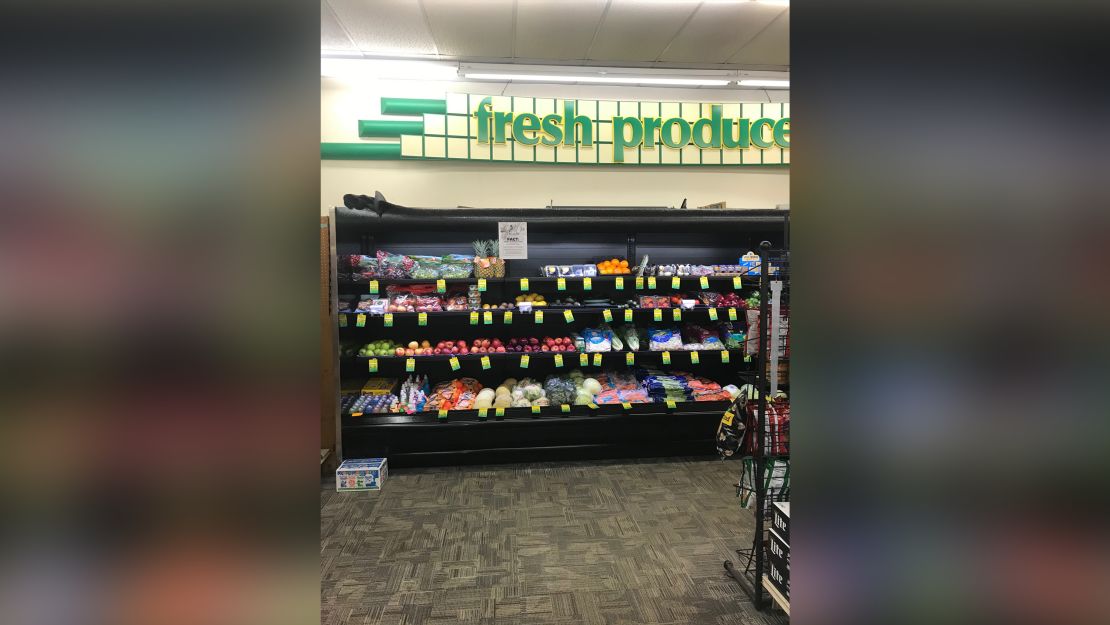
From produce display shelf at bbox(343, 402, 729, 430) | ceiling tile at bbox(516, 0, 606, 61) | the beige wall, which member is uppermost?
ceiling tile at bbox(516, 0, 606, 61)

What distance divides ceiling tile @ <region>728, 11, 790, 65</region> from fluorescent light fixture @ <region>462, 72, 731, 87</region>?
1.22ft

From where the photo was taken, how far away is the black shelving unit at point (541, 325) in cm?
433

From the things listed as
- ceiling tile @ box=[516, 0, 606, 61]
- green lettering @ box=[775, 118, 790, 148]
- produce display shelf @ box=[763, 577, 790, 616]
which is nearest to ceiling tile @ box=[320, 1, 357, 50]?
ceiling tile @ box=[516, 0, 606, 61]

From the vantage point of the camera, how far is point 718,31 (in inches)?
181

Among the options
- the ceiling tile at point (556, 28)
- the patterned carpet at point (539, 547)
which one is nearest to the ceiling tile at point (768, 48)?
the ceiling tile at point (556, 28)

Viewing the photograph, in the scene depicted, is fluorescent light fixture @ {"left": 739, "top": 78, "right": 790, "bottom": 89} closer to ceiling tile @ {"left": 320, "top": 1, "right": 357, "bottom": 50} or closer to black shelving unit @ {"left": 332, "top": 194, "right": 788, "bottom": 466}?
black shelving unit @ {"left": 332, "top": 194, "right": 788, "bottom": 466}

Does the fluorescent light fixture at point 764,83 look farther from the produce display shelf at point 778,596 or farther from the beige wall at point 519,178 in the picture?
the produce display shelf at point 778,596

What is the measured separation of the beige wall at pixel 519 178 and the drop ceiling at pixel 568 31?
0.61m

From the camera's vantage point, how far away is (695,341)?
4.86 m

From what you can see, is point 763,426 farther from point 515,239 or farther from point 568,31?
point 568,31

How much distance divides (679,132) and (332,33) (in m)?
3.55

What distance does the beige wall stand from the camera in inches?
214

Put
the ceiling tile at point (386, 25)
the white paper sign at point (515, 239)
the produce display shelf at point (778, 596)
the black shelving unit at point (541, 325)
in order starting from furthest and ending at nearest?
1. the white paper sign at point (515, 239)
2. the black shelving unit at point (541, 325)
3. the ceiling tile at point (386, 25)
4. the produce display shelf at point (778, 596)

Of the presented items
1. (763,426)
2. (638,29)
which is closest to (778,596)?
(763,426)
